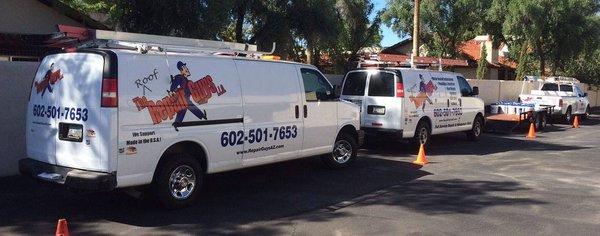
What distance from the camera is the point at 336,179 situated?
9469mm

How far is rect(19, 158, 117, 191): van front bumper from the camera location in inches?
245

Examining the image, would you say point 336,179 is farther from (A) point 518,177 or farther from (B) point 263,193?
(A) point 518,177

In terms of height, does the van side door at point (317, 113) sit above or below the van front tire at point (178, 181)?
above

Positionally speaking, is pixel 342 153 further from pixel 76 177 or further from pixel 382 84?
pixel 76 177

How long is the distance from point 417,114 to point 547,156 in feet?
10.2

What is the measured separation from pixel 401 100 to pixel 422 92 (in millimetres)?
988

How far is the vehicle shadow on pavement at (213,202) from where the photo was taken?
21.3 ft

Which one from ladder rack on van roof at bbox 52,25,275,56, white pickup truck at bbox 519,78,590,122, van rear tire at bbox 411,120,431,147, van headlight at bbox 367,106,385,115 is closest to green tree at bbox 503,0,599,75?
white pickup truck at bbox 519,78,590,122

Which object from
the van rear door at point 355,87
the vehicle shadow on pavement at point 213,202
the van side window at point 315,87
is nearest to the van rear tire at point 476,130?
the van rear door at point 355,87

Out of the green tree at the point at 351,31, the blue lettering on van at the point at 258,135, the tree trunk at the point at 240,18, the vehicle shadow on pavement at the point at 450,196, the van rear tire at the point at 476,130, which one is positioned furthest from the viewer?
the green tree at the point at 351,31

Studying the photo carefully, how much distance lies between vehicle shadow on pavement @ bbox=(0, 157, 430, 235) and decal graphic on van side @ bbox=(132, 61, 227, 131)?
1145 mm

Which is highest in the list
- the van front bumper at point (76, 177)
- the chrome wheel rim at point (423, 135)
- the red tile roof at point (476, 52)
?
the red tile roof at point (476, 52)

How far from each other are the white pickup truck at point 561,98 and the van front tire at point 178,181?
1993cm

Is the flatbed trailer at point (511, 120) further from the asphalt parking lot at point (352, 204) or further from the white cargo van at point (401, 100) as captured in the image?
the asphalt parking lot at point (352, 204)
